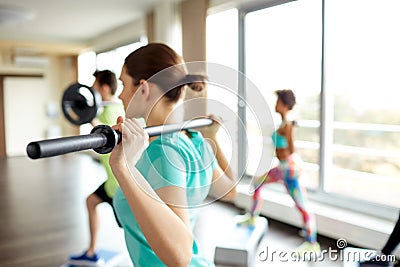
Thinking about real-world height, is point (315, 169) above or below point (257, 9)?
below

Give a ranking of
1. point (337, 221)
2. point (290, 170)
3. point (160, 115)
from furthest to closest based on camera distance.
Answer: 1. point (337, 221)
2. point (290, 170)
3. point (160, 115)

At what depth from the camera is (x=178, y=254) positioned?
0.73m

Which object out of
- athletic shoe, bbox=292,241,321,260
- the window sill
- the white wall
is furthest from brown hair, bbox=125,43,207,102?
the white wall

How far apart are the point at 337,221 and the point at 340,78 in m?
1.15

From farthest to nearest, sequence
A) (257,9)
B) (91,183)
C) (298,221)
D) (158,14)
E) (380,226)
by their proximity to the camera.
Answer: (91,183), (158,14), (257,9), (298,221), (380,226)

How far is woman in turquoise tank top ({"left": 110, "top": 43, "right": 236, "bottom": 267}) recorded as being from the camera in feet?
2.29

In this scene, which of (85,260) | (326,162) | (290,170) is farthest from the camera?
(326,162)

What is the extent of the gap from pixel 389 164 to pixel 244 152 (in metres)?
2.86

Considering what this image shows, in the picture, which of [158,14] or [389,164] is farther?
[158,14]

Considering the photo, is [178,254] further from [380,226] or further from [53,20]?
[53,20]

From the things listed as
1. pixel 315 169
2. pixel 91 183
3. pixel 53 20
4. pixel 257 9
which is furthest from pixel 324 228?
pixel 53 20

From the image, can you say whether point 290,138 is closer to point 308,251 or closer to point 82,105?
point 308,251

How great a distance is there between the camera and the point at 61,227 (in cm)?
324

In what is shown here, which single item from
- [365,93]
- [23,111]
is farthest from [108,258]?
[23,111]
